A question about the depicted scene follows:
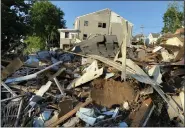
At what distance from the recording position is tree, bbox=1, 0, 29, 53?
1404 centimetres

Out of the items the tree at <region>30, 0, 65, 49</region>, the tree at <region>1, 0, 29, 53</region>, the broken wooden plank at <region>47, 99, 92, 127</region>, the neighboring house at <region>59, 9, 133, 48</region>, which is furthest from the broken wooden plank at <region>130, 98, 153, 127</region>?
the tree at <region>30, 0, 65, 49</region>

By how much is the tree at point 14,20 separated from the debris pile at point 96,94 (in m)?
7.34

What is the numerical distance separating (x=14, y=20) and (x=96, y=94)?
35.5ft

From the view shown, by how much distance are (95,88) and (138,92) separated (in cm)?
88

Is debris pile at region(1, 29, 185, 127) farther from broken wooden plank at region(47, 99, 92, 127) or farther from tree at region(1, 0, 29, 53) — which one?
tree at region(1, 0, 29, 53)

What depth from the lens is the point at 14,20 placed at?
612 inches

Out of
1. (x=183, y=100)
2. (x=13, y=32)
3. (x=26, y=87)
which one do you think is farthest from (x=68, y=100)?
(x=13, y=32)

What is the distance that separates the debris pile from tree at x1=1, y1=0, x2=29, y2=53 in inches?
289

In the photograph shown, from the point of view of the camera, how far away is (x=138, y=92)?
20.1ft

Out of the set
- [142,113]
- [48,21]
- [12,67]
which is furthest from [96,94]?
[48,21]

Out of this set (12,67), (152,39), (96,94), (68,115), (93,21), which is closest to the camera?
(68,115)

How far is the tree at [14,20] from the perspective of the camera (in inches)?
553

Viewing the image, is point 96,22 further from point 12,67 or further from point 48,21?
point 12,67

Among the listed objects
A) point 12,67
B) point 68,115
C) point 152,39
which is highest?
point 152,39
